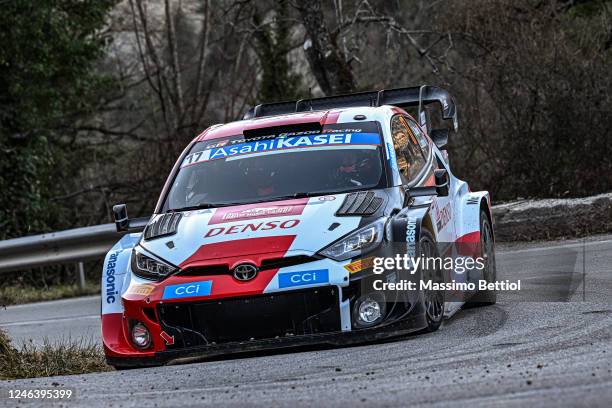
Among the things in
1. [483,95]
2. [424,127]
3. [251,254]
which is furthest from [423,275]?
[483,95]

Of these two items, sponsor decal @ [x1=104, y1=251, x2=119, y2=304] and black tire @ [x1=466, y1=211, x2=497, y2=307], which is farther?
black tire @ [x1=466, y1=211, x2=497, y2=307]

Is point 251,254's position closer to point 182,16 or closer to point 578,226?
point 578,226

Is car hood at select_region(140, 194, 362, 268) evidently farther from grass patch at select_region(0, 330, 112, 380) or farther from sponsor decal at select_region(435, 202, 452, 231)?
grass patch at select_region(0, 330, 112, 380)

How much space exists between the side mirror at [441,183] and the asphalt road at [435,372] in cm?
92

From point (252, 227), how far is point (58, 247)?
8459mm

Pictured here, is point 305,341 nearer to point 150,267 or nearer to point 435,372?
Result: point 150,267

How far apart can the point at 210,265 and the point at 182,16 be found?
30.8 m

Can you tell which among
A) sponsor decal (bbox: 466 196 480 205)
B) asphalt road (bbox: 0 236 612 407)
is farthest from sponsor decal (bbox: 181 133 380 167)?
asphalt road (bbox: 0 236 612 407)

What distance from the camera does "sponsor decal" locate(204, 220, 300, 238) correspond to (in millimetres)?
7699

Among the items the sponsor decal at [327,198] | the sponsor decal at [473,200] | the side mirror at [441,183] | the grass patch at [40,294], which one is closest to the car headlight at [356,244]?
the sponsor decal at [327,198]

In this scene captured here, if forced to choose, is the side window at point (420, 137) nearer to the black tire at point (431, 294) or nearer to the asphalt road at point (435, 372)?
the asphalt road at point (435, 372)

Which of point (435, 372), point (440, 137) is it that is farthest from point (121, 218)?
point (435, 372)

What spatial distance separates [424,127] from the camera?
11.0 m

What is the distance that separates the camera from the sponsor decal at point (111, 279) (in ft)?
26.6
